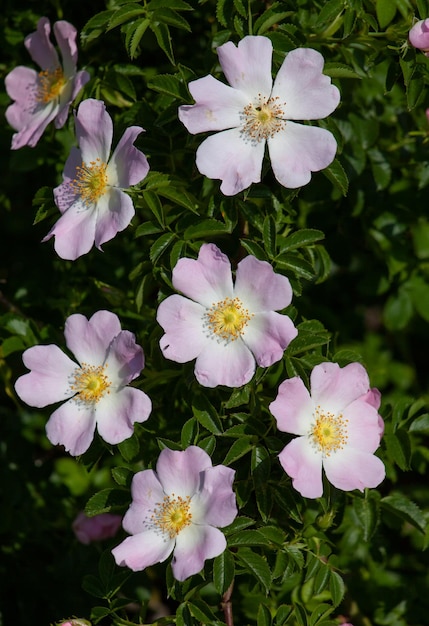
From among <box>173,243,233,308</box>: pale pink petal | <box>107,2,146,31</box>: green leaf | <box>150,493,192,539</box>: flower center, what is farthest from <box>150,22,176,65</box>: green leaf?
<box>150,493,192,539</box>: flower center

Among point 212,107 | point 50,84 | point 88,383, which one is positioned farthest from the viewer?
point 50,84

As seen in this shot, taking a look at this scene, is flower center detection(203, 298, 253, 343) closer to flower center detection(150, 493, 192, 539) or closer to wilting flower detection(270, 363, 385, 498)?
wilting flower detection(270, 363, 385, 498)

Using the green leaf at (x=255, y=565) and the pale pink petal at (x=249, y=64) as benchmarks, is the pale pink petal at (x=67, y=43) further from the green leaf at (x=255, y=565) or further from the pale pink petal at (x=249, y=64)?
the green leaf at (x=255, y=565)

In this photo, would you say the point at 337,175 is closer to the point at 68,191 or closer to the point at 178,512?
the point at 68,191

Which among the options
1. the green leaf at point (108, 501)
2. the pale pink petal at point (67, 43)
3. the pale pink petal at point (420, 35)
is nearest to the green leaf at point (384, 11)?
the pale pink petal at point (420, 35)

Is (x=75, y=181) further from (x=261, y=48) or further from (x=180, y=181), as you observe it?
(x=261, y=48)

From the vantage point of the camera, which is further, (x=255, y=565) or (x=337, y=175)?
(x=337, y=175)

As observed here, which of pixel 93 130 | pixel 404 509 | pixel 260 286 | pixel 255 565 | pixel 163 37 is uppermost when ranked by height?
pixel 163 37

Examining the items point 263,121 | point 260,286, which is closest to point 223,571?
point 260,286
